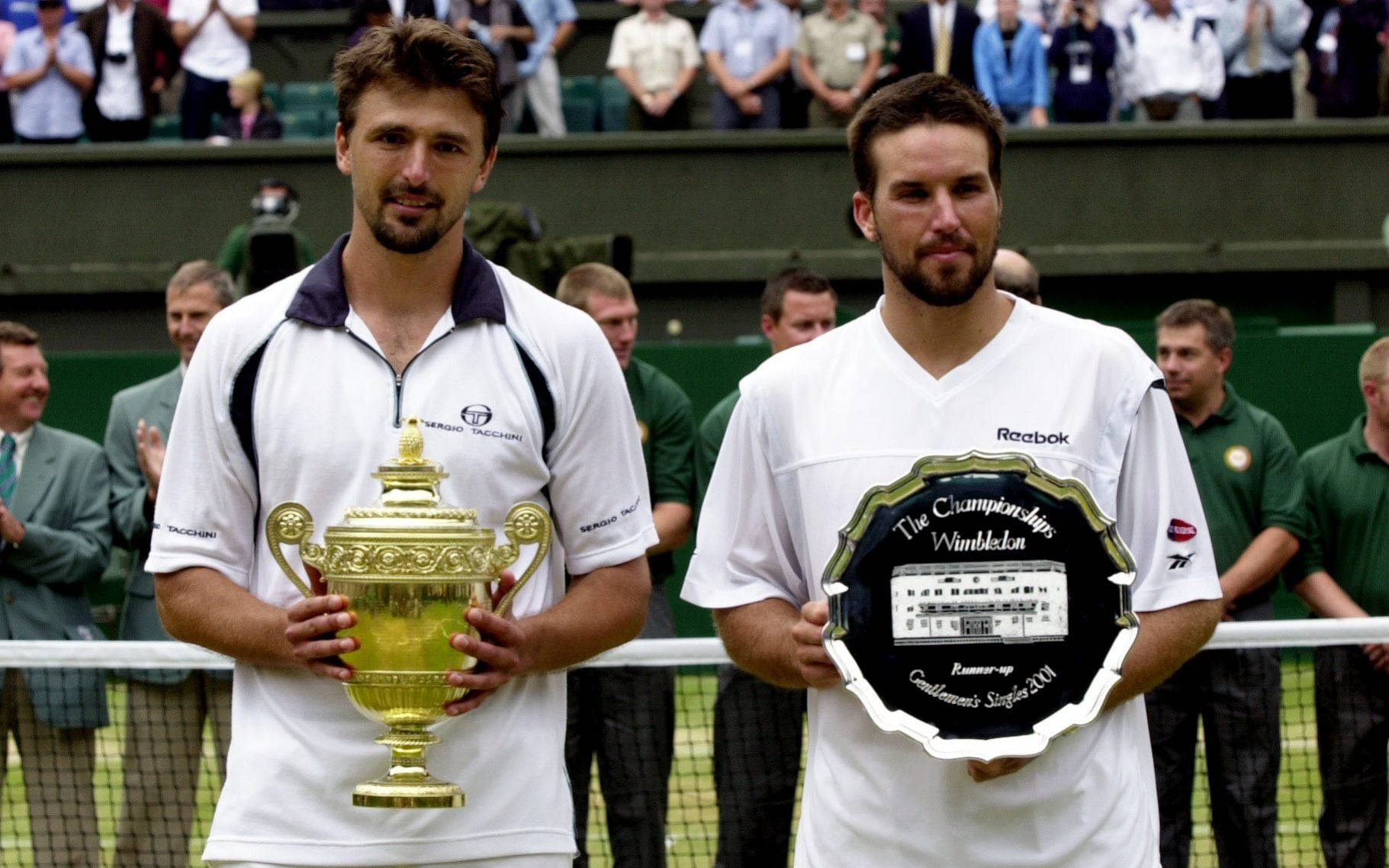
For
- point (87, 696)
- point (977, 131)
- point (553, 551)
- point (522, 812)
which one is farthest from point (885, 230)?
point (87, 696)

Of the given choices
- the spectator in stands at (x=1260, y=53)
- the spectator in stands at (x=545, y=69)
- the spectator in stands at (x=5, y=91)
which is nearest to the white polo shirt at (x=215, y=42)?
the spectator in stands at (x=5, y=91)

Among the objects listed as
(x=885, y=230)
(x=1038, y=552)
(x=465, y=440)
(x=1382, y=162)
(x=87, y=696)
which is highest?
(x=1382, y=162)

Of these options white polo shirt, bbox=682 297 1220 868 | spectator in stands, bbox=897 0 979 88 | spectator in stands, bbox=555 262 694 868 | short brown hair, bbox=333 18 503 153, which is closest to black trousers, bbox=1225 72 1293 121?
spectator in stands, bbox=897 0 979 88

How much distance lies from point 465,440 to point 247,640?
1.65 ft

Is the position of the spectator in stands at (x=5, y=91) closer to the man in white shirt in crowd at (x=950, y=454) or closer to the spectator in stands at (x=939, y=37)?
the spectator in stands at (x=939, y=37)

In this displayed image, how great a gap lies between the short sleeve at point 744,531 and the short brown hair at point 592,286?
412 cm

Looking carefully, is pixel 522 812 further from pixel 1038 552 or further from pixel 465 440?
pixel 1038 552

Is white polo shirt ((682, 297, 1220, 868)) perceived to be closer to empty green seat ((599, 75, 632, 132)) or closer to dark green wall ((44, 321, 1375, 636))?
dark green wall ((44, 321, 1375, 636))

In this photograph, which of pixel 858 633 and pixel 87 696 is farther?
pixel 87 696

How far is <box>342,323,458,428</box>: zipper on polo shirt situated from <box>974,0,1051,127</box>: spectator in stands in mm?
12569

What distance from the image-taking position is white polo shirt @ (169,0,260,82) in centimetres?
1688

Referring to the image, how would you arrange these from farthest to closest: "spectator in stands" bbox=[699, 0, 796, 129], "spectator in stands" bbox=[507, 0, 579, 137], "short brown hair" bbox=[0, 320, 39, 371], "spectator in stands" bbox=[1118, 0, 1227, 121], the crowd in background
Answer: "spectator in stands" bbox=[507, 0, 579, 137], "spectator in stands" bbox=[1118, 0, 1227, 121], "spectator in stands" bbox=[699, 0, 796, 129], the crowd in background, "short brown hair" bbox=[0, 320, 39, 371]

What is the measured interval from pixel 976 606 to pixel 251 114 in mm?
14488

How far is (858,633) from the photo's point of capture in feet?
10.7
